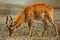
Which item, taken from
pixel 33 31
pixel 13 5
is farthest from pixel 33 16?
pixel 13 5

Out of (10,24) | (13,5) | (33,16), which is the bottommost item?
(10,24)

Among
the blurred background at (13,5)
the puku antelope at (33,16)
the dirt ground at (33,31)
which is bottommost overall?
the dirt ground at (33,31)

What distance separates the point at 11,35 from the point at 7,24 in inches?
6.7

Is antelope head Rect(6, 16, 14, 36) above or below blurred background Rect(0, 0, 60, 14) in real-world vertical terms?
below

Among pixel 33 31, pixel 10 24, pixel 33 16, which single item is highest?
pixel 33 16

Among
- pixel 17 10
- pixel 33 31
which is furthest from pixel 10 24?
pixel 33 31

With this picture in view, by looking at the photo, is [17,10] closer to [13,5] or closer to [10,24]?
[13,5]

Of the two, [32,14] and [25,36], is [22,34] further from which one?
[32,14]

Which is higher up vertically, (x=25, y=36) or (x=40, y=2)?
(x=40, y=2)

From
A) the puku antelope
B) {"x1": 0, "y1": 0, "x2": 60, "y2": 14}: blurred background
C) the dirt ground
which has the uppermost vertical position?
{"x1": 0, "y1": 0, "x2": 60, "y2": 14}: blurred background

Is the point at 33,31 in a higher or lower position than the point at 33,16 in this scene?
lower

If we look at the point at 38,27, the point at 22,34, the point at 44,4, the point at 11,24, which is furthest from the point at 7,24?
the point at 44,4

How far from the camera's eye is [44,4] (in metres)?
2.71

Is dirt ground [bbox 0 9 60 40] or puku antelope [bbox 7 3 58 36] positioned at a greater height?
puku antelope [bbox 7 3 58 36]
